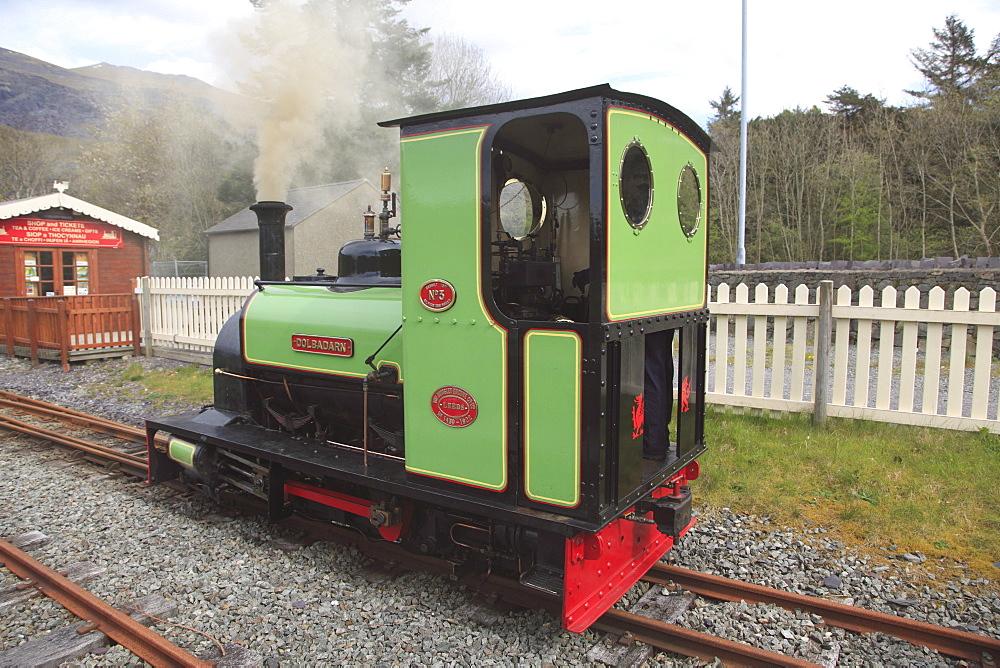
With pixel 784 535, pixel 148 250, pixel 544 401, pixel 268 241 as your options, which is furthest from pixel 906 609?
pixel 148 250

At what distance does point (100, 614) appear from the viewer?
3.26m

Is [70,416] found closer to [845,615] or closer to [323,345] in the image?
[323,345]

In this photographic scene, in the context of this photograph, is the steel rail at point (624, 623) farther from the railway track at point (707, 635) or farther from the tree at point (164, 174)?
the tree at point (164, 174)

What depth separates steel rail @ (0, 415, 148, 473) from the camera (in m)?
5.69

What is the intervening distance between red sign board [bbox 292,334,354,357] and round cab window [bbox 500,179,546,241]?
4.12 feet

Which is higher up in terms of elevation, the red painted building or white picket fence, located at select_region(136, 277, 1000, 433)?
the red painted building

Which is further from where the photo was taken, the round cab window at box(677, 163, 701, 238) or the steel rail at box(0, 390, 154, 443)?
the steel rail at box(0, 390, 154, 443)

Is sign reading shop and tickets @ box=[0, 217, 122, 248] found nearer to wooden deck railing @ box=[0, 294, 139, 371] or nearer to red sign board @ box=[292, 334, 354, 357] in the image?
wooden deck railing @ box=[0, 294, 139, 371]

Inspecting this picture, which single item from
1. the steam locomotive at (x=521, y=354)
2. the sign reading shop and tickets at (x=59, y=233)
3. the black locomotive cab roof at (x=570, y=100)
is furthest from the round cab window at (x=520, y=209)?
the sign reading shop and tickets at (x=59, y=233)

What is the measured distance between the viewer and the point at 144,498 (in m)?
5.05

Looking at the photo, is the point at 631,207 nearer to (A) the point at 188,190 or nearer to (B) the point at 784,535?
(B) the point at 784,535

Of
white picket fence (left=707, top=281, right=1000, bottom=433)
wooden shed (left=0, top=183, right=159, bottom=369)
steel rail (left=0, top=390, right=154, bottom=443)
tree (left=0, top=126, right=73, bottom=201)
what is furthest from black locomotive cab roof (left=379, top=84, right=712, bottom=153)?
tree (left=0, top=126, right=73, bottom=201)

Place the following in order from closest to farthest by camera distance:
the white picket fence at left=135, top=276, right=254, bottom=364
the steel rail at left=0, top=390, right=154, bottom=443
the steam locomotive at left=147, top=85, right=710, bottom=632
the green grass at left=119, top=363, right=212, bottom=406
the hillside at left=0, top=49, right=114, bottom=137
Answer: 1. the steam locomotive at left=147, top=85, right=710, bottom=632
2. the steel rail at left=0, top=390, right=154, bottom=443
3. the green grass at left=119, top=363, right=212, bottom=406
4. the white picket fence at left=135, top=276, right=254, bottom=364
5. the hillside at left=0, top=49, right=114, bottom=137

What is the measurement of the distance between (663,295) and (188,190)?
1291 inches
